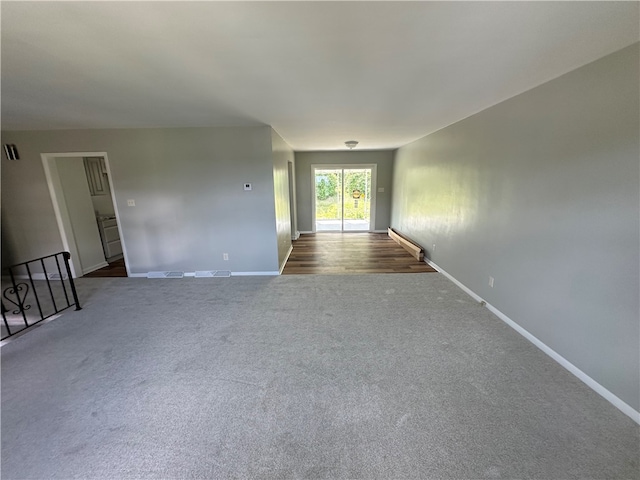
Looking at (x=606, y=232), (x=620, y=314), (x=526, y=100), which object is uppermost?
(x=526, y=100)

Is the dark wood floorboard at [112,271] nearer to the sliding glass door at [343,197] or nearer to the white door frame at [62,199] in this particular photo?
the white door frame at [62,199]

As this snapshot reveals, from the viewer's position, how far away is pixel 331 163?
727 centimetres

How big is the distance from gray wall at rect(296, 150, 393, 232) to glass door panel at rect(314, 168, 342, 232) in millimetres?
254

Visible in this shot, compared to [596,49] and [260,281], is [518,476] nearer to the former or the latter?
[596,49]

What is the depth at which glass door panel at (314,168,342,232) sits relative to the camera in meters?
7.44

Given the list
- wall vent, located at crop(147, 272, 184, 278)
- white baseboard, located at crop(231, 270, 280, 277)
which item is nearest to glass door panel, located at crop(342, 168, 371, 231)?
white baseboard, located at crop(231, 270, 280, 277)

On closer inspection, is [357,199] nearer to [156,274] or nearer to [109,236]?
[156,274]

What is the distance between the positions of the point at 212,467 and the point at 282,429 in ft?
1.38

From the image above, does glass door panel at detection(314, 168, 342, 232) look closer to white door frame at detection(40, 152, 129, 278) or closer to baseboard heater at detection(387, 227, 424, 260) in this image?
baseboard heater at detection(387, 227, 424, 260)

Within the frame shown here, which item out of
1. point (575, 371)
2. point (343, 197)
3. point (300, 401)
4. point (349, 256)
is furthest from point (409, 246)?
point (300, 401)

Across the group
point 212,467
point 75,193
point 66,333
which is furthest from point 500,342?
point 75,193

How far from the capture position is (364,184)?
7559 mm

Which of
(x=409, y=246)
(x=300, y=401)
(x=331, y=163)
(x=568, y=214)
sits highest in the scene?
(x=331, y=163)

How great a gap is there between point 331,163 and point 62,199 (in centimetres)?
583
